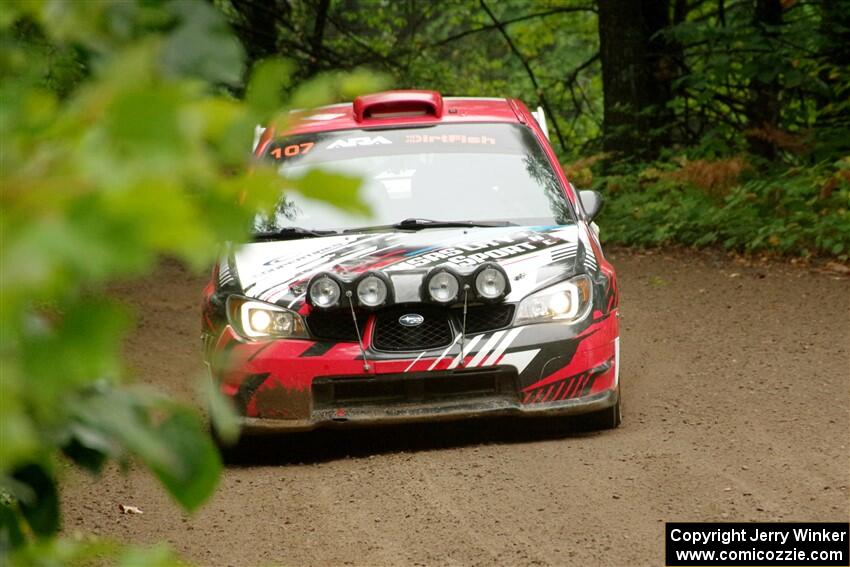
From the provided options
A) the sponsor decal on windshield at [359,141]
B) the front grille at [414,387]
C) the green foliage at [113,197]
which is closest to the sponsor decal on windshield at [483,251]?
the front grille at [414,387]

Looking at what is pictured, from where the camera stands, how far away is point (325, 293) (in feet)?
20.1

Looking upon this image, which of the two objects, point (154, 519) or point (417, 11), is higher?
point (417, 11)

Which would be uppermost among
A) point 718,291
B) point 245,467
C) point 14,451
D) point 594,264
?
point 14,451

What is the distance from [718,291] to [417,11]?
14143mm

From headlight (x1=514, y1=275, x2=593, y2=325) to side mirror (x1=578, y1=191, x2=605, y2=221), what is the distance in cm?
98

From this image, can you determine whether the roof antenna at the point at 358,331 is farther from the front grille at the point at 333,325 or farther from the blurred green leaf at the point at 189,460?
the blurred green leaf at the point at 189,460

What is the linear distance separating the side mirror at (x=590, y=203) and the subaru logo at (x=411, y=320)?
62.1 inches

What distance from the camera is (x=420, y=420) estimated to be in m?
6.20

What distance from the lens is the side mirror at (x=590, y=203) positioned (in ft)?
24.2

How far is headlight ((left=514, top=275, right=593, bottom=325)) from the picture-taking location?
6289 millimetres

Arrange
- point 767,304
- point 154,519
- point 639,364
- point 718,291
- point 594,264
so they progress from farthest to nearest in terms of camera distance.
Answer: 1. point 718,291
2. point 767,304
3. point 639,364
4. point 594,264
5. point 154,519

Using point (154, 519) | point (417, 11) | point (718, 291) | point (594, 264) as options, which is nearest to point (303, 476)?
point (154, 519)

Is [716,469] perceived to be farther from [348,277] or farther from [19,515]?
[19,515]

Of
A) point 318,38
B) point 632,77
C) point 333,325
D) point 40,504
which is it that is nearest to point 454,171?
point 333,325
